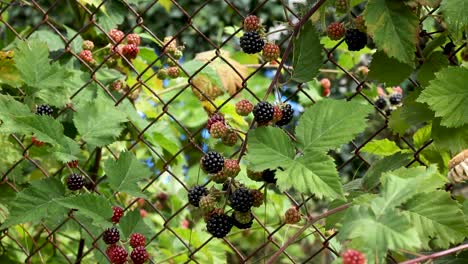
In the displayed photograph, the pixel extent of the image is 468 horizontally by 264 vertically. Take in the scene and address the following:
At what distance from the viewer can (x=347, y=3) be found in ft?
6.10

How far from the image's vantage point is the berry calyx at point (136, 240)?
79.4 inches

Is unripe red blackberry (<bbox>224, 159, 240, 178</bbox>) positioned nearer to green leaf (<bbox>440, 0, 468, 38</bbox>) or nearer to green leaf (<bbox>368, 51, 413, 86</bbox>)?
green leaf (<bbox>368, 51, 413, 86</bbox>)

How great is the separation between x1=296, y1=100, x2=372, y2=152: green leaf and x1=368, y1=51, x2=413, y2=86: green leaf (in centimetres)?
20

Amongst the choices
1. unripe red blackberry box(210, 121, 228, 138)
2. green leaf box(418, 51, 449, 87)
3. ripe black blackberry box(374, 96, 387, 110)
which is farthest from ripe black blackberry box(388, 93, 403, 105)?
unripe red blackberry box(210, 121, 228, 138)

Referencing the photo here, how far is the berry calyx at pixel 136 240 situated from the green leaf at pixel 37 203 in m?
0.19

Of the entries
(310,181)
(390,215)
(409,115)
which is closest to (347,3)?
(409,115)

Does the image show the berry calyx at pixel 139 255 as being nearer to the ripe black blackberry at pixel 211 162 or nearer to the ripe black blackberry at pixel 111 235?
the ripe black blackberry at pixel 111 235

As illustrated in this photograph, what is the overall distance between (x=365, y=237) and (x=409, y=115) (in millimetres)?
521

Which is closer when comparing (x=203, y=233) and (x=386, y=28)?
(x=386, y=28)

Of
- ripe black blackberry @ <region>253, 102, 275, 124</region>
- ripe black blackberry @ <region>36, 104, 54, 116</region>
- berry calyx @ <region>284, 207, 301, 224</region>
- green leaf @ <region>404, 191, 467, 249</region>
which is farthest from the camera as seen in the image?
ripe black blackberry @ <region>36, 104, 54, 116</region>

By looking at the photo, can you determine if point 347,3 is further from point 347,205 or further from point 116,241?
point 116,241

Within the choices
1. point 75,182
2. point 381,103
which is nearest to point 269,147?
point 75,182

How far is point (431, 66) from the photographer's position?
1860 mm

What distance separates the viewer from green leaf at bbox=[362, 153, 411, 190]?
1.76 m
